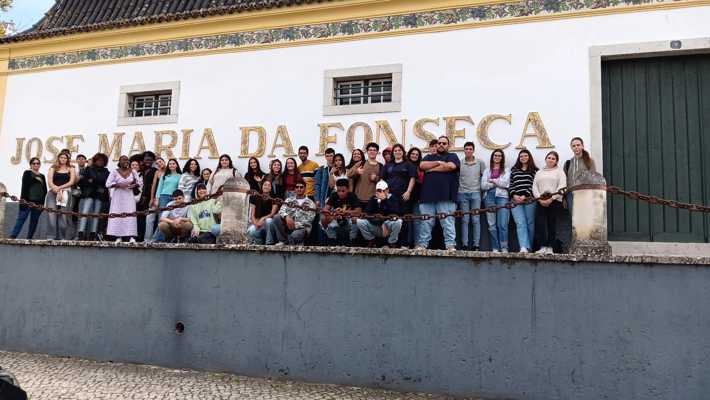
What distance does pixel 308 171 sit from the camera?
29.3 feet

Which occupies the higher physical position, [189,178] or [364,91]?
[364,91]

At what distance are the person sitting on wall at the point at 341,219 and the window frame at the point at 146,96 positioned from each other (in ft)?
13.9

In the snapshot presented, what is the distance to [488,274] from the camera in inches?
232

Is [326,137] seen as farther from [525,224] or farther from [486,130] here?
[525,224]

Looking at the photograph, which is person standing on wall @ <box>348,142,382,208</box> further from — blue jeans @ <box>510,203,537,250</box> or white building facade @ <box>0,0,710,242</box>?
blue jeans @ <box>510,203,537,250</box>

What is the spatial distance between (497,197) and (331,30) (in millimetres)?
4054

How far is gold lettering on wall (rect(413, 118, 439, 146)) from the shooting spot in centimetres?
893

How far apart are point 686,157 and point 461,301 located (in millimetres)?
4287

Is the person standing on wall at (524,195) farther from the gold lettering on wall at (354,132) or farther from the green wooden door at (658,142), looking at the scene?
the gold lettering on wall at (354,132)

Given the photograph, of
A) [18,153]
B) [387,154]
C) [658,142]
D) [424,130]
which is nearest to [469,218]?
[387,154]

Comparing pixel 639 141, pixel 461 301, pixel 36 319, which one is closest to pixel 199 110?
pixel 36 319

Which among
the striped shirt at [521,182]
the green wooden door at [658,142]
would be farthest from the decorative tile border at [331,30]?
the striped shirt at [521,182]

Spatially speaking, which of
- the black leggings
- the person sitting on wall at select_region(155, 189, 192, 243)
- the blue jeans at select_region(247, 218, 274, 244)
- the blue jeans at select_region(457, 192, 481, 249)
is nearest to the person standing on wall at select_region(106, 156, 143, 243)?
the person sitting on wall at select_region(155, 189, 192, 243)

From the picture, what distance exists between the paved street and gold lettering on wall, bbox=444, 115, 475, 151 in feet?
13.1
